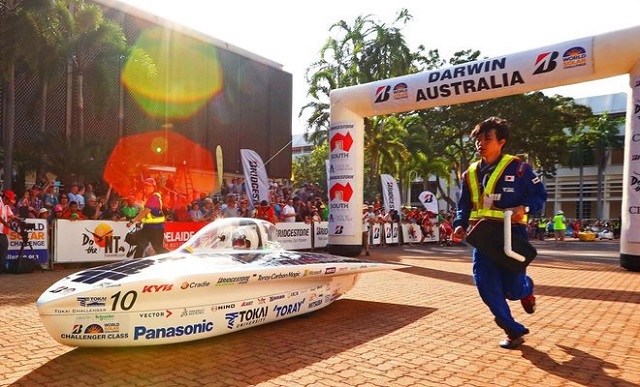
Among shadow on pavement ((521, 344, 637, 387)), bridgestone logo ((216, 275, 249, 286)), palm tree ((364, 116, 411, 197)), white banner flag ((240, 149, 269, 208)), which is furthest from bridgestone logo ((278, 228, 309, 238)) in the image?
palm tree ((364, 116, 411, 197))

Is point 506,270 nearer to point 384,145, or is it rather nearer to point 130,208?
point 130,208

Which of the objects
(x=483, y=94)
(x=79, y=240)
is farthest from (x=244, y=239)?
(x=483, y=94)

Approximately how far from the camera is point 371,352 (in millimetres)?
4469

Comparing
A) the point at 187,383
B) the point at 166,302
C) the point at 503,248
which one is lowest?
the point at 187,383

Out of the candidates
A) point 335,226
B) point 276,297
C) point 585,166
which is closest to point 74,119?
point 335,226

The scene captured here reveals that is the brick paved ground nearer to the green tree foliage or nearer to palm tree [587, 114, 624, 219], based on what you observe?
the green tree foliage

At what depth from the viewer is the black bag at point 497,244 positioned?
14.4 ft

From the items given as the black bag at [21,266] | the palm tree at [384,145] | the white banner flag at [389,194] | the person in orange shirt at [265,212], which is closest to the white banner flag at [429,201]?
the white banner flag at [389,194]

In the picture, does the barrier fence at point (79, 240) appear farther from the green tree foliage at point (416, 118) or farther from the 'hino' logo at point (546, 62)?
the green tree foliage at point (416, 118)

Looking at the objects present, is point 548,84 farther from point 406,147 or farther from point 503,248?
point 406,147

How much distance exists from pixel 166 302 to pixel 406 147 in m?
27.0

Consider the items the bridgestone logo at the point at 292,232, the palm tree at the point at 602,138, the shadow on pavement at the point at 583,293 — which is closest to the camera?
the shadow on pavement at the point at 583,293

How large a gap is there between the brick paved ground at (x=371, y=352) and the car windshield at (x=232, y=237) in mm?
966

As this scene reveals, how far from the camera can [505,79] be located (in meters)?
11.2
